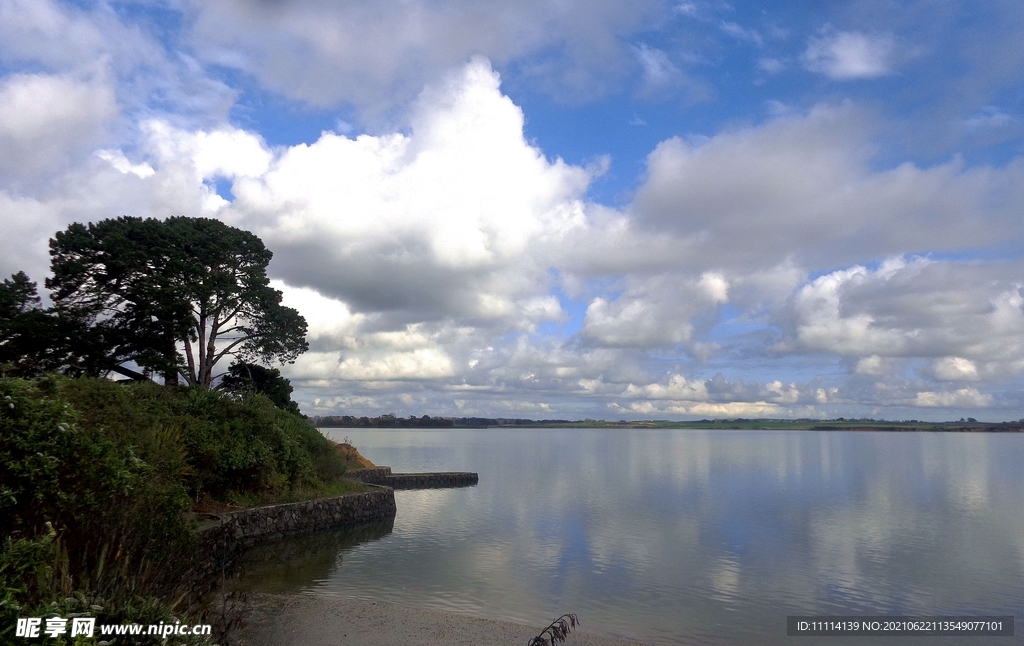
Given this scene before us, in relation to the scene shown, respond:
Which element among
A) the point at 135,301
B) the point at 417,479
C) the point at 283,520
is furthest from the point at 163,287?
the point at 417,479

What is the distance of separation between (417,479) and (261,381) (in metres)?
14.3

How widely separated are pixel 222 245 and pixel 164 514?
24.4 metres

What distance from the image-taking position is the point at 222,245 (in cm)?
3134

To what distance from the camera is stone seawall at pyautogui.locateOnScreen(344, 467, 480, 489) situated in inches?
1572

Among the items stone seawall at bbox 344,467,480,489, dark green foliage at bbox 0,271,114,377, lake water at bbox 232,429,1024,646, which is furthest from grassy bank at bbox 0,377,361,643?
stone seawall at bbox 344,467,480,489

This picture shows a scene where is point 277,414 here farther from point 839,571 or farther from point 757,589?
point 839,571

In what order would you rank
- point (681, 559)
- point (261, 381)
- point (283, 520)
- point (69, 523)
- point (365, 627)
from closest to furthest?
point (69, 523) < point (365, 627) < point (681, 559) < point (283, 520) < point (261, 381)

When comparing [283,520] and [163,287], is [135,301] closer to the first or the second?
[163,287]

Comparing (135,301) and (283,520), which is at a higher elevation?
(135,301)

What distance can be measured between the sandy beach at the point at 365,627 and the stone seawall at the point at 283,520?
1714 millimetres

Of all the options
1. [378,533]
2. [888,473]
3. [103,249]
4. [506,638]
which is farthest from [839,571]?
[888,473]

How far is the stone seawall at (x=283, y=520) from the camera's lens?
52.0 feet

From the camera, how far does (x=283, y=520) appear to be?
2050 centimetres

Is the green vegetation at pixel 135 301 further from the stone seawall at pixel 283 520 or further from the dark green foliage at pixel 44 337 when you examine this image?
the stone seawall at pixel 283 520
